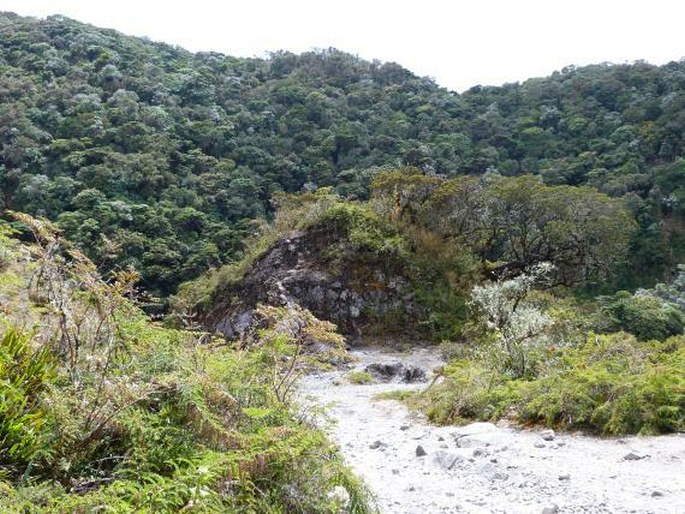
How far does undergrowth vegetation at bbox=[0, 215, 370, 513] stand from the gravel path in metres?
0.97

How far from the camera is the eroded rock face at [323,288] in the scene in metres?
19.5

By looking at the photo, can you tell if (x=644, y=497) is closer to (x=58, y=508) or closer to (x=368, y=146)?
(x=58, y=508)

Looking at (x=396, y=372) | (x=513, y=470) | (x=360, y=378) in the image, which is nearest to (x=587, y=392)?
(x=513, y=470)

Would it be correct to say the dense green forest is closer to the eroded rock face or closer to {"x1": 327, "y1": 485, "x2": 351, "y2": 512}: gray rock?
the eroded rock face

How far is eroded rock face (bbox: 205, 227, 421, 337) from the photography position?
19547mm

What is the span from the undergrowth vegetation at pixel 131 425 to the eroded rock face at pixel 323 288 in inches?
573

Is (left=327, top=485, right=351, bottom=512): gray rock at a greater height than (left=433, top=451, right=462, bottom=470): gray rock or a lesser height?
greater

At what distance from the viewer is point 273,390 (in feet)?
15.1

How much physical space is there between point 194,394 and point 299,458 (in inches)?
31.0

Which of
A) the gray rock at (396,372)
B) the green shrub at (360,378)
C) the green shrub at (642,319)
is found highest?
the green shrub at (642,319)

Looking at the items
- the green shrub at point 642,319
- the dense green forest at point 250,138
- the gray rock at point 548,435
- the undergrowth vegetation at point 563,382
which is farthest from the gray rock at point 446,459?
the dense green forest at point 250,138

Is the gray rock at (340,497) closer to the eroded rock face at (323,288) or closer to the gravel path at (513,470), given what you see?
the gravel path at (513,470)

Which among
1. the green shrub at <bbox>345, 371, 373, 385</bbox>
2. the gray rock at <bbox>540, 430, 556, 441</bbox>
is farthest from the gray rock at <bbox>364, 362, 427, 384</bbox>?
the gray rock at <bbox>540, 430, 556, 441</bbox>

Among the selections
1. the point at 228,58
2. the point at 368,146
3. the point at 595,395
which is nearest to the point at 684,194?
the point at 368,146
